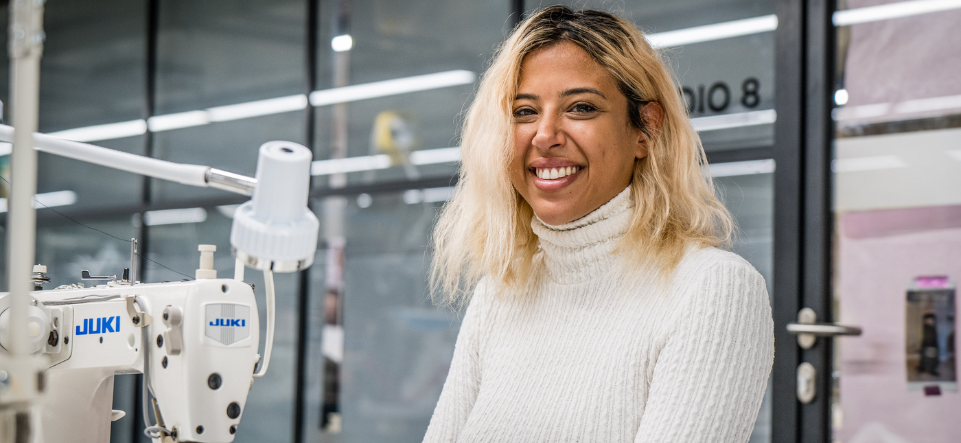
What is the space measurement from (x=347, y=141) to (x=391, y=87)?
28 cm

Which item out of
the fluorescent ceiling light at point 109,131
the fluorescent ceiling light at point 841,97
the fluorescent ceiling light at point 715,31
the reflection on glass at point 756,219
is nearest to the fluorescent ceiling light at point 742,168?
the reflection on glass at point 756,219

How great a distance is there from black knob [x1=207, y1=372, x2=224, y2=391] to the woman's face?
0.54m

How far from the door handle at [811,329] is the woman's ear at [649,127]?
997 millimetres

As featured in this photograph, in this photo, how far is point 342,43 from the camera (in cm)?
338

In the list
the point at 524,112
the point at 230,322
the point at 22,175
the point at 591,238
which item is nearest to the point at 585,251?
the point at 591,238

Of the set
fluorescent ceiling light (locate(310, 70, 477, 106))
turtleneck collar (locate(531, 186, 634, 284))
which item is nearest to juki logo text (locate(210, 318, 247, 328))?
turtleneck collar (locate(531, 186, 634, 284))

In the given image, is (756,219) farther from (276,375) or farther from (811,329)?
(276,375)

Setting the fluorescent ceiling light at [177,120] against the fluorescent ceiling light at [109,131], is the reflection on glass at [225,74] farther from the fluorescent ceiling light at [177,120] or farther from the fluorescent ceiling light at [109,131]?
the fluorescent ceiling light at [109,131]

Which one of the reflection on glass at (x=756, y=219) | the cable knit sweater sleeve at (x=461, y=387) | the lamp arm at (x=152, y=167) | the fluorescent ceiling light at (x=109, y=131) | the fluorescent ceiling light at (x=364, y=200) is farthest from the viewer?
the fluorescent ceiling light at (x=109, y=131)

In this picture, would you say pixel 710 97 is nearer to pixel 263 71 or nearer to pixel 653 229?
pixel 653 229

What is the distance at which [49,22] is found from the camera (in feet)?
14.4

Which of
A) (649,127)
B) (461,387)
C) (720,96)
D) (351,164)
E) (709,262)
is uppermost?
(720,96)

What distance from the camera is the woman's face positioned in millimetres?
1297

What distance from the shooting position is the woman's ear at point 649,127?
1351 mm
